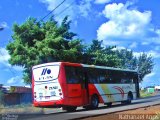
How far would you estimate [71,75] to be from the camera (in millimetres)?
28422

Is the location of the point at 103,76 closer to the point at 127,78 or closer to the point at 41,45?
the point at 127,78

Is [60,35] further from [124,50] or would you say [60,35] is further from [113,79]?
[124,50]

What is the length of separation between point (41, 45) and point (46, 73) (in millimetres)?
17358

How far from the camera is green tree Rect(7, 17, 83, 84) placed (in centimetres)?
4519

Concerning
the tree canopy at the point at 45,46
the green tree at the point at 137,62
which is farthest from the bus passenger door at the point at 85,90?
the green tree at the point at 137,62

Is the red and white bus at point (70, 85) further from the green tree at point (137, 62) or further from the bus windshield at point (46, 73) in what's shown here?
the green tree at point (137, 62)

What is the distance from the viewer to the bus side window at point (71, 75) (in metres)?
27.9

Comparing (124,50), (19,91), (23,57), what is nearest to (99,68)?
(23,57)

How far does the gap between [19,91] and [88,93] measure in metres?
25.8

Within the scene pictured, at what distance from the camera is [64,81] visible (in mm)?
27469

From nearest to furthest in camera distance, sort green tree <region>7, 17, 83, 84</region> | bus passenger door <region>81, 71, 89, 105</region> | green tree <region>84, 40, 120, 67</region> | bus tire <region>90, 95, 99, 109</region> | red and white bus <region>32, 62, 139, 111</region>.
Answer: red and white bus <region>32, 62, 139, 111</region> < bus passenger door <region>81, 71, 89, 105</region> < bus tire <region>90, 95, 99, 109</region> < green tree <region>7, 17, 83, 84</region> < green tree <region>84, 40, 120, 67</region>

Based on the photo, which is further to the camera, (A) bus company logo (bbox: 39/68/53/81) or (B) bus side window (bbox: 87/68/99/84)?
(B) bus side window (bbox: 87/68/99/84)

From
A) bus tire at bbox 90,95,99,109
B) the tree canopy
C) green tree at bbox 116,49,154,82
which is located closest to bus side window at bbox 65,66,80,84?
bus tire at bbox 90,95,99,109

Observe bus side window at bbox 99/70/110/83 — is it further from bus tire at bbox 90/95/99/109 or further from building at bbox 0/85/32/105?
building at bbox 0/85/32/105
